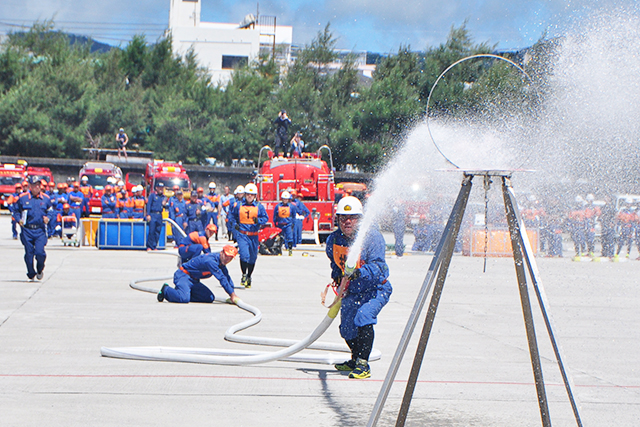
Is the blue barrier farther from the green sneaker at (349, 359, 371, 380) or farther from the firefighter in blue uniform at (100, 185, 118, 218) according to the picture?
the green sneaker at (349, 359, 371, 380)

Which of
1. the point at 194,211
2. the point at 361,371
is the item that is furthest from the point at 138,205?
the point at 361,371

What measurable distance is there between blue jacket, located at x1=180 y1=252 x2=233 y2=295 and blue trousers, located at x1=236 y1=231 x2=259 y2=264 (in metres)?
1.64

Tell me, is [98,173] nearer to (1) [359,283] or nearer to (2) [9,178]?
(2) [9,178]

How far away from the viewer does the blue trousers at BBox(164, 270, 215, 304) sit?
11.6 m

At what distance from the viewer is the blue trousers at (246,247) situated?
13422 millimetres

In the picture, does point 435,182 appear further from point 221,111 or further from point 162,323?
point 221,111

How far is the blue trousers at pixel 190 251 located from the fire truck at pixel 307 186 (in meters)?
12.3

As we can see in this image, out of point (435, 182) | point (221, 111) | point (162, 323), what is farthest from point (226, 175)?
point (162, 323)

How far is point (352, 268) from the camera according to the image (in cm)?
575

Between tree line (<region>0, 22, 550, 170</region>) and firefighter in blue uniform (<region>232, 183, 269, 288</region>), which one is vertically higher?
tree line (<region>0, 22, 550, 170</region>)

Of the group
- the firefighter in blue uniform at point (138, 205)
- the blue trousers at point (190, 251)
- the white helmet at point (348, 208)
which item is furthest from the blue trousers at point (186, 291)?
the firefighter in blue uniform at point (138, 205)

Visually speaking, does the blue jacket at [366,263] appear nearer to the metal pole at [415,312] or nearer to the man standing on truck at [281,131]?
the metal pole at [415,312]

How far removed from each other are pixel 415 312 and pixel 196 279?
24.5 feet

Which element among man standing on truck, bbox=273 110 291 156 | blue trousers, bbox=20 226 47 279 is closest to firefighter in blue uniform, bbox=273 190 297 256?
blue trousers, bbox=20 226 47 279
